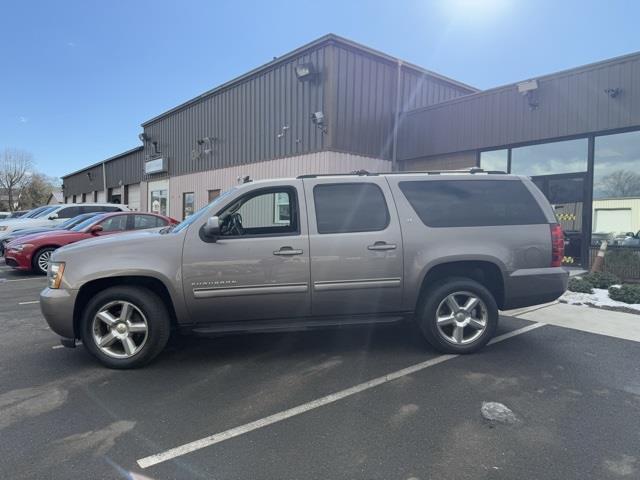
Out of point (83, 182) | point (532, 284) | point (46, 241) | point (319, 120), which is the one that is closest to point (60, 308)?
point (532, 284)

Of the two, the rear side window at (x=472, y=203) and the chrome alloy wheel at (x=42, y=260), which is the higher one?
the rear side window at (x=472, y=203)

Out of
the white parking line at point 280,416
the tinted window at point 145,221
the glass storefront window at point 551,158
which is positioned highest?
the glass storefront window at point 551,158

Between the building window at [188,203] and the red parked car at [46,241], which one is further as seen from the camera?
the building window at [188,203]

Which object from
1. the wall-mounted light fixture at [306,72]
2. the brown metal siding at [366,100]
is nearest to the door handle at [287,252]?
the brown metal siding at [366,100]

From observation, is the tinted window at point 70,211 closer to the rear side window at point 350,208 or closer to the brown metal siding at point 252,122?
→ the brown metal siding at point 252,122

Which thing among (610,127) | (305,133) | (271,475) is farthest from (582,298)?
(305,133)

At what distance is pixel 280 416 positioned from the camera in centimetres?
330

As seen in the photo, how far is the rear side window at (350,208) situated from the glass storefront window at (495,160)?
8.76 metres

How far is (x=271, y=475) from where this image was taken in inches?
102

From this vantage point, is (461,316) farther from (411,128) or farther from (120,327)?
(411,128)

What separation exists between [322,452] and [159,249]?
8.00ft

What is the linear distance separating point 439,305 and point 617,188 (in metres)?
7.95

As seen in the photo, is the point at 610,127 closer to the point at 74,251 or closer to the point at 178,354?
the point at 178,354

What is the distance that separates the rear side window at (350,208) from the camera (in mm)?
4449
